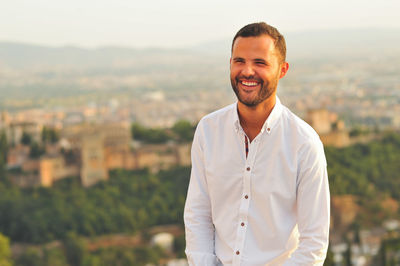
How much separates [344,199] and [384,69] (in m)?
52.1

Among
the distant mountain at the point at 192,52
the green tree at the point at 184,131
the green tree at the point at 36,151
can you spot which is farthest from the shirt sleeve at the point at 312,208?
the distant mountain at the point at 192,52

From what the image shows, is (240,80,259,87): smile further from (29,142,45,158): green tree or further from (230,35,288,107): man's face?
(29,142,45,158): green tree

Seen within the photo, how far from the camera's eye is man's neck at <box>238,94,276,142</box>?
1.38m

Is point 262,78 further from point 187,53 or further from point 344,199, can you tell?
point 187,53

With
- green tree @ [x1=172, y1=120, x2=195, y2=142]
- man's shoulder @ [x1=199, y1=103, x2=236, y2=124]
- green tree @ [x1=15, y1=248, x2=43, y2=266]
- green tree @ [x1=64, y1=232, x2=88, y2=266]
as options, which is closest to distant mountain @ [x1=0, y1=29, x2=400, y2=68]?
green tree @ [x1=172, y1=120, x2=195, y2=142]

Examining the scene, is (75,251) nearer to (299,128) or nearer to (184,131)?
(184,131)

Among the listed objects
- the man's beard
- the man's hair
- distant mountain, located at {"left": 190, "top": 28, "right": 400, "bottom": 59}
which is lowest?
distant mountain, located at {"left": 190, "top": 28, "right": 400, "bottom": 59}

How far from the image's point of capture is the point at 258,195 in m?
1.36

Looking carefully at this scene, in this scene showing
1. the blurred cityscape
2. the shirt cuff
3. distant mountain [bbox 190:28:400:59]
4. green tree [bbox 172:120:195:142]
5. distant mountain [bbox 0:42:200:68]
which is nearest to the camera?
the shirt cuff

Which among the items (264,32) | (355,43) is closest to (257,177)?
(264,32)

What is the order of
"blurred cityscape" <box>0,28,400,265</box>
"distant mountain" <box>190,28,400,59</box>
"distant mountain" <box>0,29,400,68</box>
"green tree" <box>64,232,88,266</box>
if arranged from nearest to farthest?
"green tree" <box>64,232,88,266</box> → "blurred cityscape" <box>0,28,400,265</box> → "distant mountain" <box>0,29,400,68</box> → "distant mountain" <box>190,28,400,59</box>

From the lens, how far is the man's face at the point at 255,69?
1325mm

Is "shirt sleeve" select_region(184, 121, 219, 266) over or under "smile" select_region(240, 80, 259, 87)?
under

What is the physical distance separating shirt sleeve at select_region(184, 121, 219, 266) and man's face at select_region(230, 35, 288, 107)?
17cm
